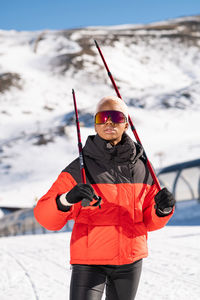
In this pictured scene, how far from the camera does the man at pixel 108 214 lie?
2.74m

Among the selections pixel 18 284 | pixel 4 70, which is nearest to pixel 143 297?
pixel 18 284

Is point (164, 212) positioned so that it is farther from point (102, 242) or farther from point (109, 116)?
point (109, 116)

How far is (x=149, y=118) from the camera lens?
107625mm

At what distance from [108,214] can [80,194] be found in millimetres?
323

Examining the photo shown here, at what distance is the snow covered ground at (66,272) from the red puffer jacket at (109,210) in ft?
10.3

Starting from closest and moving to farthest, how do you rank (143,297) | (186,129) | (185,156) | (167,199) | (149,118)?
(167,199), (143,297), (185,156), (186,129), (149,118)

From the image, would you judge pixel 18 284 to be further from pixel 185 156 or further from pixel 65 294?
pixel 185 156

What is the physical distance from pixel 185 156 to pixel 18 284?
7279cm

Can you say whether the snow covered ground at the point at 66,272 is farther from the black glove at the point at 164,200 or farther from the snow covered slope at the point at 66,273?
the black glove at the point at 164,200

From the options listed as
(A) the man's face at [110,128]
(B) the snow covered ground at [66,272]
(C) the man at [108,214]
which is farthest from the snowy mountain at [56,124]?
(C) the man at [108,214]

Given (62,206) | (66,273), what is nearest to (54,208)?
(62,206)

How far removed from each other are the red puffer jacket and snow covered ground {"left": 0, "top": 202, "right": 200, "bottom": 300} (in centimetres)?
314

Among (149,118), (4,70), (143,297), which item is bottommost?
(143,297)

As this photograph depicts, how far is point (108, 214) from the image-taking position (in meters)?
2.81
